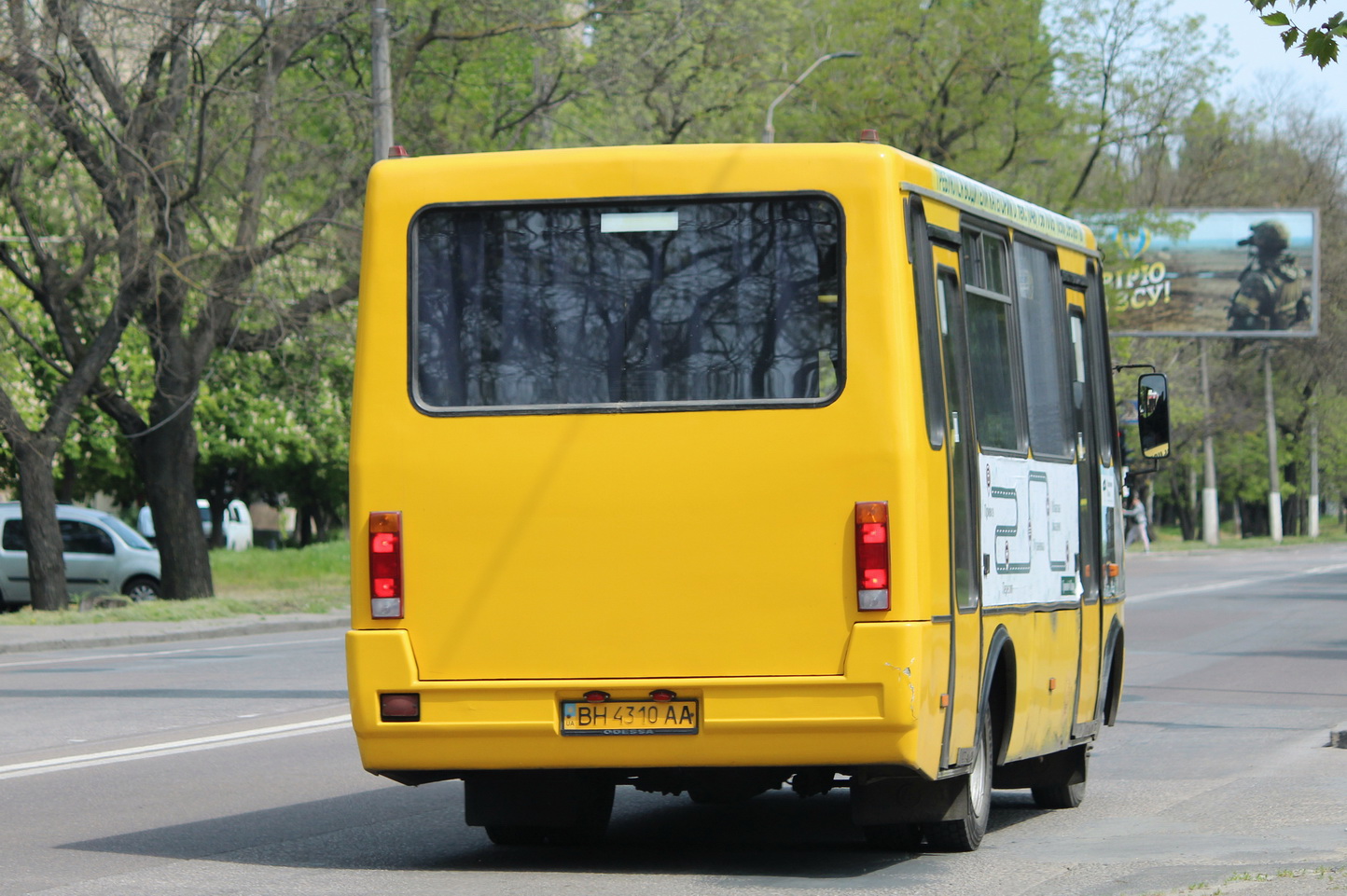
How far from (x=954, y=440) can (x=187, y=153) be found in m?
20.3

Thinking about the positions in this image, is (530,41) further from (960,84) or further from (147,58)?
(960,84)

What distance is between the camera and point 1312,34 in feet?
23.4

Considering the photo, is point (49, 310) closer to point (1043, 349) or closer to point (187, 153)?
point (187, 153)

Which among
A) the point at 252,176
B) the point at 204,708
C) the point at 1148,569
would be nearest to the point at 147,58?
the point at 252,176

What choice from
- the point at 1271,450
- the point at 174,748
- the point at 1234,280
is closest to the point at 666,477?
the point at 174,748

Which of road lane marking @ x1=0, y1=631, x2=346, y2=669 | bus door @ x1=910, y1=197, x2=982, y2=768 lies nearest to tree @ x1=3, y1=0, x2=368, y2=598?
road lane marking @ x1=0, y1=631, x2=346, y2=669

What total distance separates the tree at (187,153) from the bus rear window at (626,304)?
1760 cm

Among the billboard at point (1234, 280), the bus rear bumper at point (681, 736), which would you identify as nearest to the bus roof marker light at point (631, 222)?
the bus rear bumper at point (681, 736)

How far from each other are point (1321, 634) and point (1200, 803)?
15182mm

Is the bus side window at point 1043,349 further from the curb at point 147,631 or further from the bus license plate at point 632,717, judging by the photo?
the curb at point 147,631

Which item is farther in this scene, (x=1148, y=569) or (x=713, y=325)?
(x=1148, y=569)

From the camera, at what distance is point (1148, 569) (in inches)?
1815

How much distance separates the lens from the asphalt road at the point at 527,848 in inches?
301

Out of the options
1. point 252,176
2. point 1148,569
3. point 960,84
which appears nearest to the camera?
point 252,176
